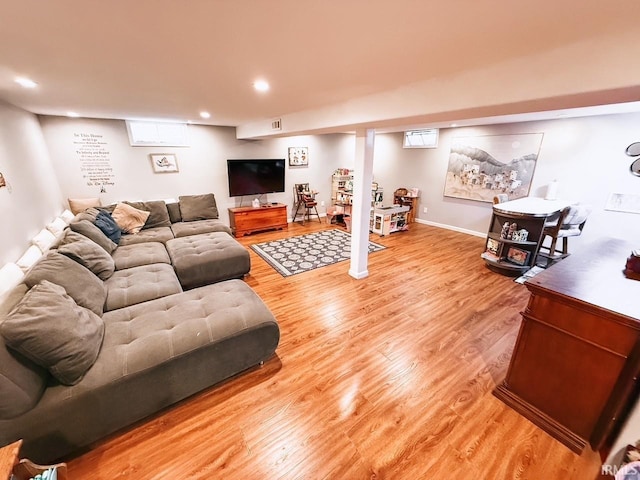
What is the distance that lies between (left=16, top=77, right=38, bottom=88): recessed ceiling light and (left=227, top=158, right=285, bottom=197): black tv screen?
294 centimetres

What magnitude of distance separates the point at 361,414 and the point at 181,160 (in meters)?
4.88

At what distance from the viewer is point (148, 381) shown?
1.49 meters

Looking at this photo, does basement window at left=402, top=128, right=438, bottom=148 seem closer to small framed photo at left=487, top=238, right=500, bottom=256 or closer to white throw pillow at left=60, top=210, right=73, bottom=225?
small framed photo at left=487, top=238, right=500, bottom=256

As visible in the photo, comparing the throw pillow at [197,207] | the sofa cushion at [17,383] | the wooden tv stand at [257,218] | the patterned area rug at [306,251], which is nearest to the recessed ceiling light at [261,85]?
the sofa cushion at [17,383]

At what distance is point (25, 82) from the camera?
1.93m

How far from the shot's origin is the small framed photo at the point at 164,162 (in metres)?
4.43

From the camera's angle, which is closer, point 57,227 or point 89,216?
point 57,227

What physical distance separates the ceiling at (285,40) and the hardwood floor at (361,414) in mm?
1930

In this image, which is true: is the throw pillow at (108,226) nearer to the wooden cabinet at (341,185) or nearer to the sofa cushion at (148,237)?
the sofa cushion at (148,237)

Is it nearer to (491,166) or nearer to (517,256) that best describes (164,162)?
(517,256)

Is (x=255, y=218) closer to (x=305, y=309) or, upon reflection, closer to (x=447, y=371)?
(x=305, y=309)

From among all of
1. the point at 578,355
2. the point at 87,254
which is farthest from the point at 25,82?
the point at 578,355

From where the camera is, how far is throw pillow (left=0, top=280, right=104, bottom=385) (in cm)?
122

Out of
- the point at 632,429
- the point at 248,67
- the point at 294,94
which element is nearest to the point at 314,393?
the point at 632,429
